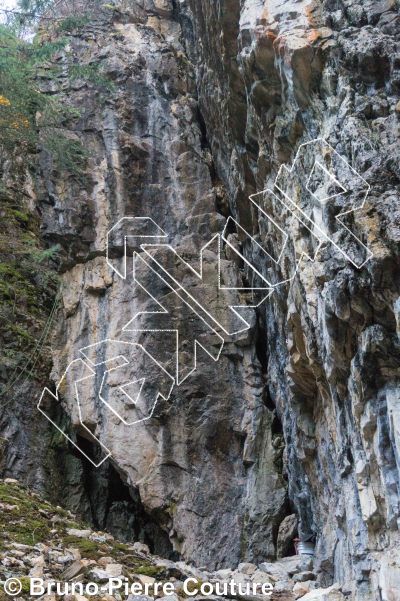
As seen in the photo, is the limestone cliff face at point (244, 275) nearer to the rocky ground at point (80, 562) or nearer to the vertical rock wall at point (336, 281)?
the vertical rock wall at point (336, 281)

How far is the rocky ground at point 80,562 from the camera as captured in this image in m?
6.56

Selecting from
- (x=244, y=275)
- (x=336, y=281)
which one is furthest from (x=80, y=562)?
(x=244, y=275)

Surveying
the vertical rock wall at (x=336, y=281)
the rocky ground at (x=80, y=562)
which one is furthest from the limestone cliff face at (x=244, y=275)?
the rocky ground at (x=80, y=562)

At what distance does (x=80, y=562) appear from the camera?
6.79 m

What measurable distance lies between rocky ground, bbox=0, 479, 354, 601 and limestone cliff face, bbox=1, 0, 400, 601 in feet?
1.84

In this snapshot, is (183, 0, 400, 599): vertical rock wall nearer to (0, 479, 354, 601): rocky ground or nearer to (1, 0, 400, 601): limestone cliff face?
(1, 0, 400, 601): limestone cliff face

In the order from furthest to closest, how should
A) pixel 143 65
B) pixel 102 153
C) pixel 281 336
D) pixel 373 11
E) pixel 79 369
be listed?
pixel 143 65, pixel 102 153, pixel 79 369, pixel 281 336, pixel 373 11

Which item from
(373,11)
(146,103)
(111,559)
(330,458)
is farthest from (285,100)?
(146,103)

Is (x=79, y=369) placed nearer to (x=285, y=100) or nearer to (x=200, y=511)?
(x=200, y=511)

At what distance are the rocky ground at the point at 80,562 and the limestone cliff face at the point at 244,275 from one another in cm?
56

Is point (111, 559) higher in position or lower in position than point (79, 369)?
lower

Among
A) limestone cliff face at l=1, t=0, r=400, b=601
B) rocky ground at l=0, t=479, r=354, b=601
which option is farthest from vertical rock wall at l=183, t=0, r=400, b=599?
rocky ground at l=0, t=479, r=354, b=601

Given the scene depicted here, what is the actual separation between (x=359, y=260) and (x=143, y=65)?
1040 centimetres

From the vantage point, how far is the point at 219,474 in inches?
444
